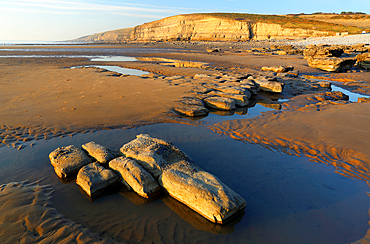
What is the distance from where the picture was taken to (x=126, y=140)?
5137 mm

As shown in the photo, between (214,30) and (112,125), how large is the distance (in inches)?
3158

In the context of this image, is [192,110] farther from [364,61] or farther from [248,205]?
[364,61]

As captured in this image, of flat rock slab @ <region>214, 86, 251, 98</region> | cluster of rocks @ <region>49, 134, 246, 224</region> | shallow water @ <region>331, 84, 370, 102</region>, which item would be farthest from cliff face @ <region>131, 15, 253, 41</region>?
cluster of rocks @ <region>49, 134, 246, 224</region>

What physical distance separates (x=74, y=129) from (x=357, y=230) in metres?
6.28

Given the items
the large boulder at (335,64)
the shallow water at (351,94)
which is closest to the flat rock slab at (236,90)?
the shallow water at (351,94)

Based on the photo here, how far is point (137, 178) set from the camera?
3.39m

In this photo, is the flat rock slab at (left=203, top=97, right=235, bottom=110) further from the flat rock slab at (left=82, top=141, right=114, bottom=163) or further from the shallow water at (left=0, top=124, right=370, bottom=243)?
the flat rock slab at (left=82, top=141, right=114, bottom=163)

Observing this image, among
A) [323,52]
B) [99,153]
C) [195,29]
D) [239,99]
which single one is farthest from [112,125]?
[195,29]

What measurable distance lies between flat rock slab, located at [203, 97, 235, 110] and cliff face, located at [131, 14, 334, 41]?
62.3 metres

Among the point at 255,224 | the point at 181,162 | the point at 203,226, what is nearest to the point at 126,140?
the point at 181,162

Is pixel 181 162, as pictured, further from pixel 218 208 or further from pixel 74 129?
pixel 74 129

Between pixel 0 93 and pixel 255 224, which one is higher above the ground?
pixel 0 93

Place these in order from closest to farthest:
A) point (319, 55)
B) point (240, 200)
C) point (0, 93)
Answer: point (240, 200), point (0, 93), point (319, 55)

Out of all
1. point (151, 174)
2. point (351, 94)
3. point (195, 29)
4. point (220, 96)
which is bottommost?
point (351, 94)
